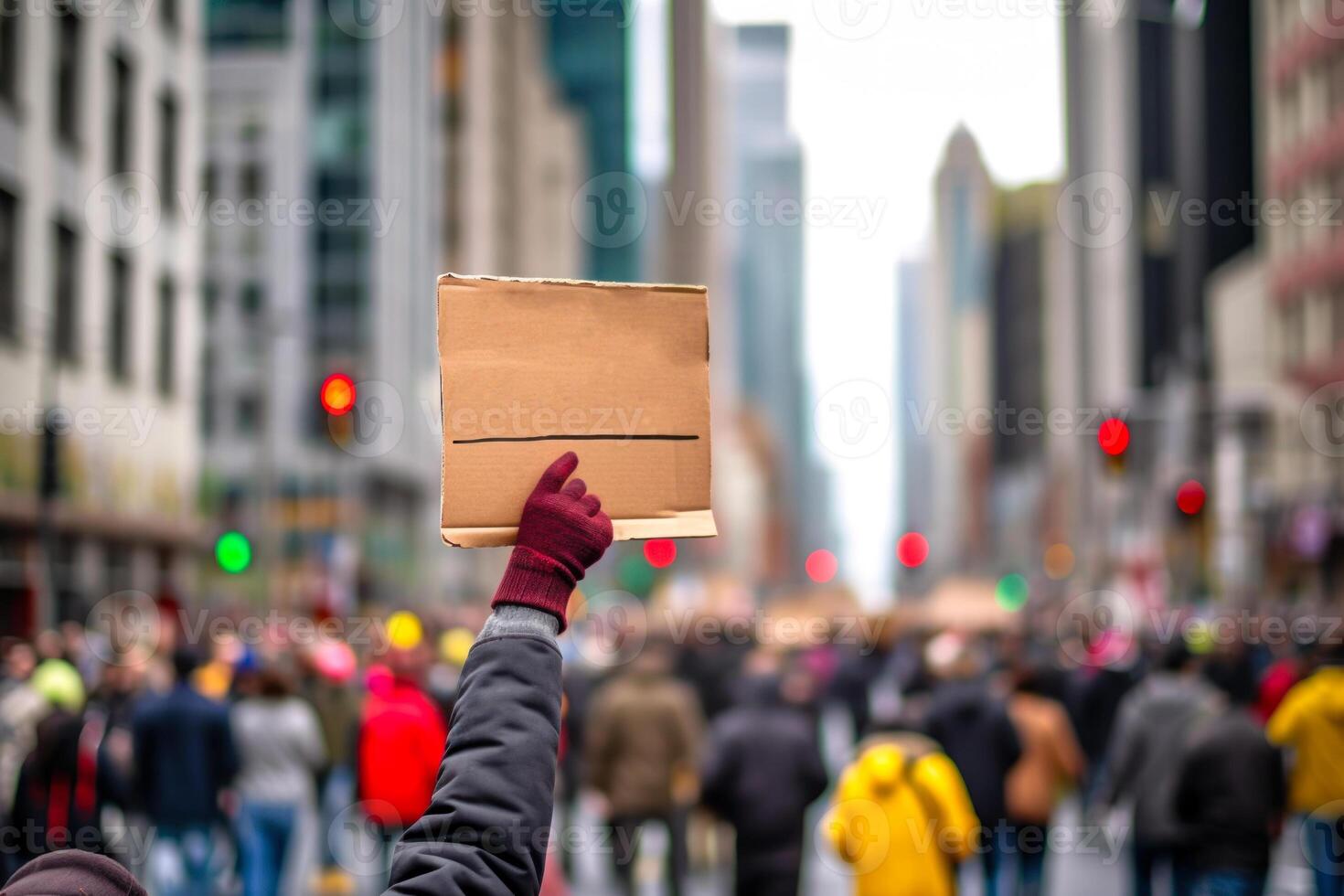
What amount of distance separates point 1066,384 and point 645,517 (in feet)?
496

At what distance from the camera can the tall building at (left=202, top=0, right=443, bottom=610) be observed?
6512 cm

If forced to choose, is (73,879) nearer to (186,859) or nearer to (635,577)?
(186,859)

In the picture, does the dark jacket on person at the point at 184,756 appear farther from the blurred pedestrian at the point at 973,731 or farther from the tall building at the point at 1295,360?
the tall building at the point at 1295,360

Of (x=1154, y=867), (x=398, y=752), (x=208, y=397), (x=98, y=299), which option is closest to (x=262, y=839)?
(x=398, y=752)

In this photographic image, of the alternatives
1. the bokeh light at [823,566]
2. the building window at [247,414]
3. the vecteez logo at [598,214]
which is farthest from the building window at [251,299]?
the vecteez logo at [598,214]

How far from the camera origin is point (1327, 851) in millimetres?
11195

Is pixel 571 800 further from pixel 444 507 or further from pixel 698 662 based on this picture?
pixel 444 507

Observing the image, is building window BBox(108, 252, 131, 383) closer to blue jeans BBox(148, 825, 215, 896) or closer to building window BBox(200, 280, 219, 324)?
blue jeans BBox(148, 825, 215, 896)

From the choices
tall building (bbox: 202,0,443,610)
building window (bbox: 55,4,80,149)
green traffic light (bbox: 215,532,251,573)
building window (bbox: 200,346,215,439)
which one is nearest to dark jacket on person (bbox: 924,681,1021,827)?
green traffic light (bbox: 215,532,251,573)

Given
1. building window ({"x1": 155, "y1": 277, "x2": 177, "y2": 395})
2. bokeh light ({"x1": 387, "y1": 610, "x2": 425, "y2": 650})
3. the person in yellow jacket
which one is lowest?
the person in yellow jacket

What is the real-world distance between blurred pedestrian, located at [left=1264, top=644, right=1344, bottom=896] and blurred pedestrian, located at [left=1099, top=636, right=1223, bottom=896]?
0.55 metres

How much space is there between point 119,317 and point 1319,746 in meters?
23.6

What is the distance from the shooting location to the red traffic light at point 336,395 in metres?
19.4

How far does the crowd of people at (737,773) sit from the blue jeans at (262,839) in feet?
0.04
